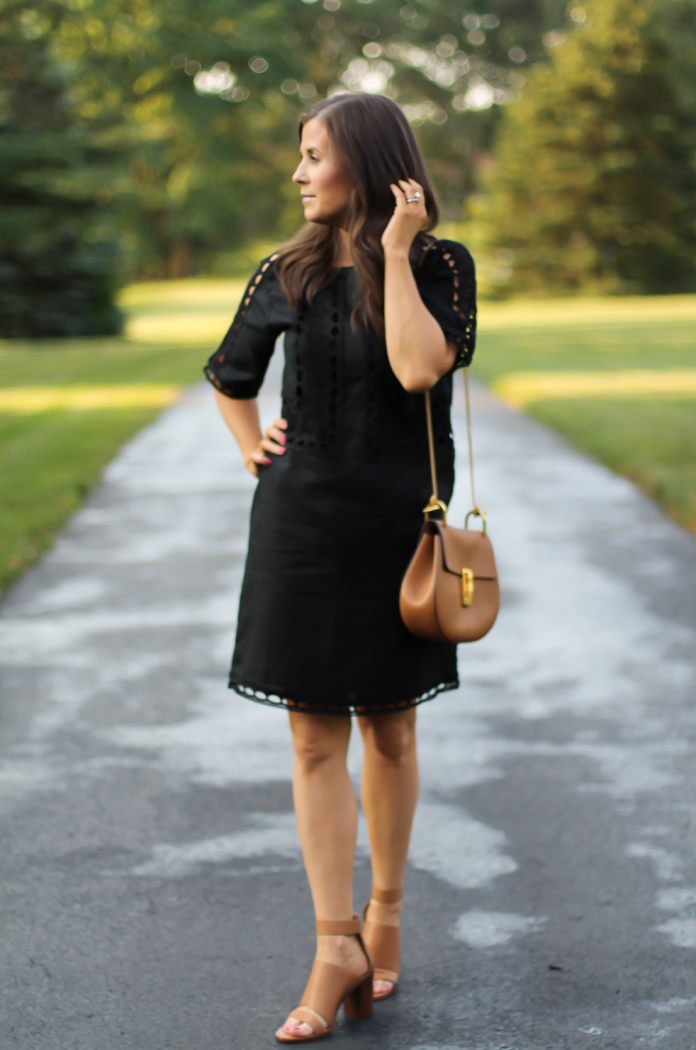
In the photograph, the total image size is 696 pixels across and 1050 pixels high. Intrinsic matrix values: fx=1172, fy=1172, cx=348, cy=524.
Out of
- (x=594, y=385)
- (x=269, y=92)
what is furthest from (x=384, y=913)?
(x=269, y=92)

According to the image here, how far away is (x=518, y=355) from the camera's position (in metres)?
22.1

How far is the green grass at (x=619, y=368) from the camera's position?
32.9ft

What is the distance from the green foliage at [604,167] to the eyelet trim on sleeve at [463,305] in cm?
4623

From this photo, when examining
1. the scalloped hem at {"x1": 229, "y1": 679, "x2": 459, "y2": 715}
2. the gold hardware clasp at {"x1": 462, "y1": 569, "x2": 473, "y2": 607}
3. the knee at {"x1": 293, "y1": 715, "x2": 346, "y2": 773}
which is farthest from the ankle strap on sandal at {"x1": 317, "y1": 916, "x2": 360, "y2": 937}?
the gold hardware clasp at {"x1": 462, "y1": 569, "x2": 473, "y2": 607}

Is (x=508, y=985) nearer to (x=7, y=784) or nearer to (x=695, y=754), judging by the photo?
(x=695, y=754)

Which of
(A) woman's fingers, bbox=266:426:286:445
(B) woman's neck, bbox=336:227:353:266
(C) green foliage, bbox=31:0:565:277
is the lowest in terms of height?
(A) woman's fingers, bbox=266:426:286:445

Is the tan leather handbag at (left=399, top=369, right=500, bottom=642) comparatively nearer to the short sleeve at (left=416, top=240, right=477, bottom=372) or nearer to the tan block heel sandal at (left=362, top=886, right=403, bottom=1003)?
the short sleeve at (left=416, top=240, right=477, bottom=372)

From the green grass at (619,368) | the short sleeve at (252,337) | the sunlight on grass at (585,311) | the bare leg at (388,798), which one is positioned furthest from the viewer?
the sunlight on grass at (585,311)

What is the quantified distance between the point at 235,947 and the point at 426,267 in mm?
1712

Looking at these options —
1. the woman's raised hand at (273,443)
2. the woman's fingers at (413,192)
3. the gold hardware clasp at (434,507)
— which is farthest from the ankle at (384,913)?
the woman's fingers at (413,192)

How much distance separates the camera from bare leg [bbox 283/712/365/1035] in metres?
2.62

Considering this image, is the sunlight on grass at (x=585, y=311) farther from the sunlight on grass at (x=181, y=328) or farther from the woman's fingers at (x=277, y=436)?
the woman's fingers at (x=277, y=436)

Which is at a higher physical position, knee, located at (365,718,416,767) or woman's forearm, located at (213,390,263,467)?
woman's forearm, located at (213,390,263,467)

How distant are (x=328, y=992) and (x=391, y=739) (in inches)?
22.2
